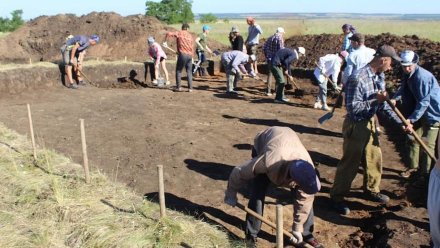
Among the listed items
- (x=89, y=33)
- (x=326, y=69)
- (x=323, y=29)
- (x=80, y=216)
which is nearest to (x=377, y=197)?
(x=80, y=216)

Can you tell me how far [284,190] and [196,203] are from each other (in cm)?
109

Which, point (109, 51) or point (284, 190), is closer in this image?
point (284, 190)

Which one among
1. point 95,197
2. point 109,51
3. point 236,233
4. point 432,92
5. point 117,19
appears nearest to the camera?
point 236,233

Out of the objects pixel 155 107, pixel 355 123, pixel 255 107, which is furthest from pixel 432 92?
pixel 155 107

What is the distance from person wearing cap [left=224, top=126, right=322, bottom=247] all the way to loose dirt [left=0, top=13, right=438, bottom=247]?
14.7 inches

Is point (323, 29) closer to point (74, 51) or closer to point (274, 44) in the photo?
point (274, 44)

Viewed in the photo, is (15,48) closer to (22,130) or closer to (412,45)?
(22,130)

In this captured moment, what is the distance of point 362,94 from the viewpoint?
4.75 meters

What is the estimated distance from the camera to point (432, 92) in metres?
5.43

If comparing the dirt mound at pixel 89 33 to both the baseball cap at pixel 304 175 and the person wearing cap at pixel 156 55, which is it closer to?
the person wearing cap at pixel 156 55

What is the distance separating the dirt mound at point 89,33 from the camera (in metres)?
20.4

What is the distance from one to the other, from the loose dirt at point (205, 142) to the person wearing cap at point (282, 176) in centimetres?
37

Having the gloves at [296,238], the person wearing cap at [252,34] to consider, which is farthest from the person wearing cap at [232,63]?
the gloves at [296,238]

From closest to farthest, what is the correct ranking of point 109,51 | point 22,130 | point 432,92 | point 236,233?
1. point 236,233
2. point 432,92
3. point 22,130
4. point 109,51
